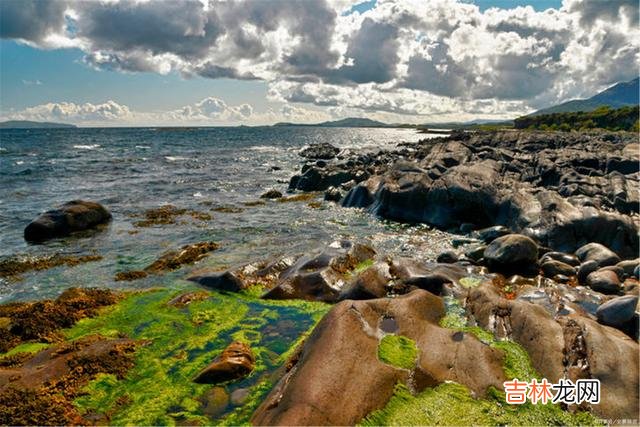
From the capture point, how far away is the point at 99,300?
16156 mm

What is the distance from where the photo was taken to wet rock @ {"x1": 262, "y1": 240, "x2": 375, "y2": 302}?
52.9 feet

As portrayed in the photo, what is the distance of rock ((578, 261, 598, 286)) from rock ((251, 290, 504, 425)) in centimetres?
1065

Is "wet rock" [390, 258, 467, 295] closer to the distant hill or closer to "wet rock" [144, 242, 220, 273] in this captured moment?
"wet rock" [144, 242, 220, 273]

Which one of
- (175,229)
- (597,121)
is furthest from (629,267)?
(597,121)

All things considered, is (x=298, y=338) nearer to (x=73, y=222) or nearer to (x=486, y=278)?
(x=486, y=278)

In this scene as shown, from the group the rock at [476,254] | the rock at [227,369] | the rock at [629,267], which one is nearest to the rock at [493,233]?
the rock at [476,254]

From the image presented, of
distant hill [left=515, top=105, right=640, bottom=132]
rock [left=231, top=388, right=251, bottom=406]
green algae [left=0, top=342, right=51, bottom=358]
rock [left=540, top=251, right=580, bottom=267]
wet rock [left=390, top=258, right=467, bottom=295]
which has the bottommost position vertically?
green algae [left=0, top=342, right=51, bottom=358]

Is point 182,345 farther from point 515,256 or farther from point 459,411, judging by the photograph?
point 515,256

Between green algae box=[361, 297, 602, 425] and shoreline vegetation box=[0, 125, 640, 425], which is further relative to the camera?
shoreline vegetation box=[0, 125, 640, 425]

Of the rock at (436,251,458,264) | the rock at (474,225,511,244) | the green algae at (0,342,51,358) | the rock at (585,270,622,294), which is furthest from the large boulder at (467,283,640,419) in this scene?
the green algae at (0,342,51,358)

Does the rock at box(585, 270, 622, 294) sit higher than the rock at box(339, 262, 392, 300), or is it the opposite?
the rock at box(339, 262, 392, 300)

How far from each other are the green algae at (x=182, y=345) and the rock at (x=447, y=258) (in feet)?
27.5

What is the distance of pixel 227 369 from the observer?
10734mm

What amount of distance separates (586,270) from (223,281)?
1633cm
